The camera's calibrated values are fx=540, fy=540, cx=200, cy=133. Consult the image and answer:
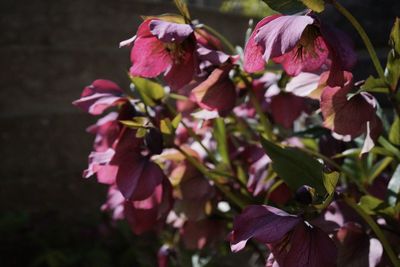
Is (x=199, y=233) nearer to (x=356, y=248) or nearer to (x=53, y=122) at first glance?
(x=356, y=248)

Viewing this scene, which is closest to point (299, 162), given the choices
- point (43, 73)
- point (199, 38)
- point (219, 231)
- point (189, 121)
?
point (199, 38)

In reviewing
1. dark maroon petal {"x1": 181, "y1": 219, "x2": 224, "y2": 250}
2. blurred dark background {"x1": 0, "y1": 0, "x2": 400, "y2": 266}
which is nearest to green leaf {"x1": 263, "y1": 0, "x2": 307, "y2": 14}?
dark maroon petal {"x1": 181, "y1": 219, "x2": 224, "y2": 250}

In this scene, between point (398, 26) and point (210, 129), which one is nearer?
point (398, 26)

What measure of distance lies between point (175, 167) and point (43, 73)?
1341mm

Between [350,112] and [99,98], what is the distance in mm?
317

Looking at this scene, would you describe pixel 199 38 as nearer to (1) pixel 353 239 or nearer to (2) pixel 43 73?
(1) pixel 353 239

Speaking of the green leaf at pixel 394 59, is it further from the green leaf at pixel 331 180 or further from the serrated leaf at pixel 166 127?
the serrated leaf at pixel 166 127

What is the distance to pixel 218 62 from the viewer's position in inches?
23.4

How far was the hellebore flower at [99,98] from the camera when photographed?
68 cm

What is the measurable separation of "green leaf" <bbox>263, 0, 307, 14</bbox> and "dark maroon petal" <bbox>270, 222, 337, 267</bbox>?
0.20 meters

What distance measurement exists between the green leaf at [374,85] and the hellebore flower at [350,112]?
2 cm

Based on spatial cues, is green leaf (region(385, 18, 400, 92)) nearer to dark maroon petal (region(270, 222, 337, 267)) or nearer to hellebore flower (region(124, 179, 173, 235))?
dark maroon petal (region(270, 222, 337, 267))

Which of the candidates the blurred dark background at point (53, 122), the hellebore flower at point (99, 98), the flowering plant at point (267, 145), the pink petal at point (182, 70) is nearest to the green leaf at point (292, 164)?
the flowering plant at point (267, 145)

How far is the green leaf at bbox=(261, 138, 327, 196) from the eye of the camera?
0.57 m
